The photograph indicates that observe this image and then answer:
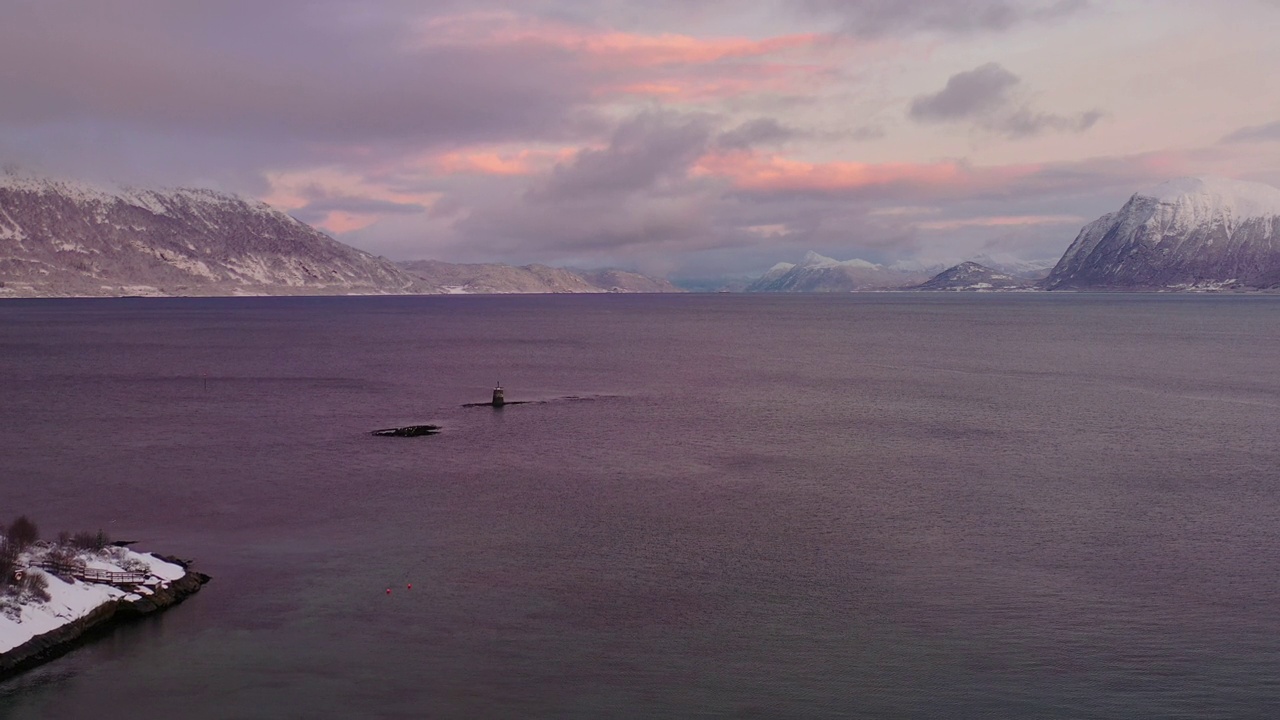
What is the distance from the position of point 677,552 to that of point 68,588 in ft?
98.5

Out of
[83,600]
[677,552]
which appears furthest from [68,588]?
[677,552]

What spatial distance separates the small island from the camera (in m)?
41.5

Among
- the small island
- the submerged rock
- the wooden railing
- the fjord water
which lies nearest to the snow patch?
the small island

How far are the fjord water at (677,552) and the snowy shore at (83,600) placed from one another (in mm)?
1568

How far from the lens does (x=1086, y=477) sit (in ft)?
245

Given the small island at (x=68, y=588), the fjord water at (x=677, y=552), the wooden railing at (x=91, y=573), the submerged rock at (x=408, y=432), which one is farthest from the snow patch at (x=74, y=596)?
the submerged rock at (x=408, y=432)

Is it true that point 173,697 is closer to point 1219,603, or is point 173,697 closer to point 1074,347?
point 1219,603

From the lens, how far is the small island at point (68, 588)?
4147 centimetres

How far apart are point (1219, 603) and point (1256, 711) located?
11956 mm

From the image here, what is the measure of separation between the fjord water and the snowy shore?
1.57 m

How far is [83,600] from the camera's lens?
45.1 m

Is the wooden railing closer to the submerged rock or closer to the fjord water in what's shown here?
the fjord water

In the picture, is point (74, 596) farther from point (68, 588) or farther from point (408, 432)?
point (408, 432)

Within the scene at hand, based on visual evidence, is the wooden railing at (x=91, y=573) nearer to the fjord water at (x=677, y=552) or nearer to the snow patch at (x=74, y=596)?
the snow patch at (x=74, y=596)
